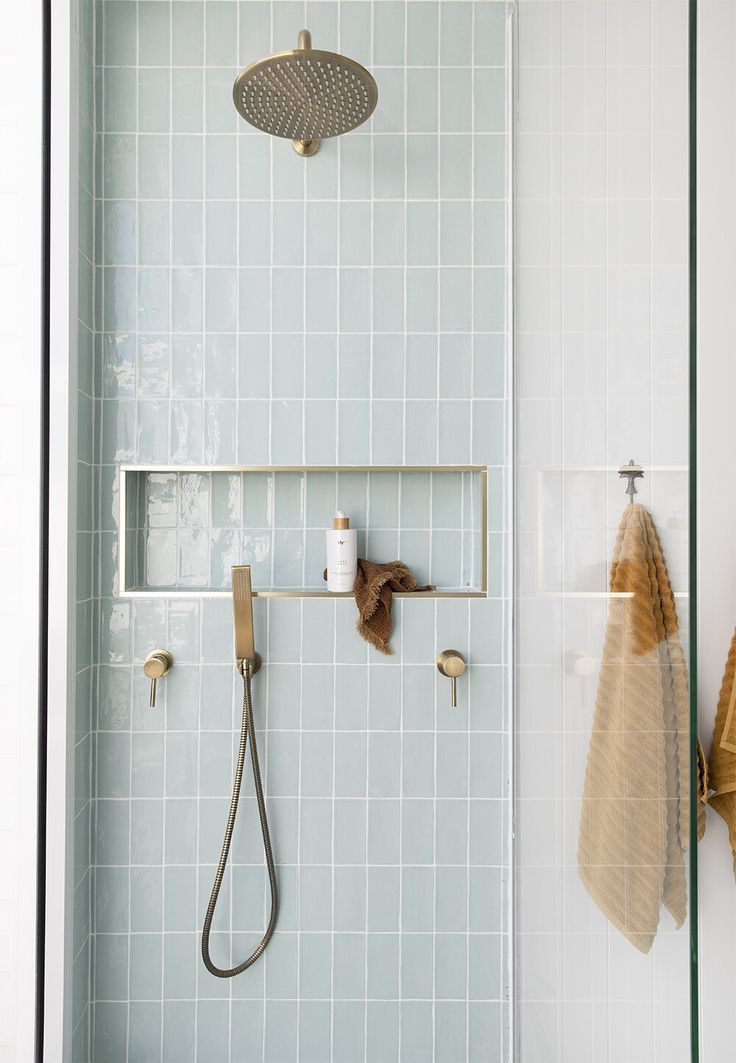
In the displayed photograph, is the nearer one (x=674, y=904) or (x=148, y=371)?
(x=674, y=904)

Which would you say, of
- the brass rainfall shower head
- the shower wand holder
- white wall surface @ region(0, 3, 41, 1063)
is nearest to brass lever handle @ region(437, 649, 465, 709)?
the shower wand holder

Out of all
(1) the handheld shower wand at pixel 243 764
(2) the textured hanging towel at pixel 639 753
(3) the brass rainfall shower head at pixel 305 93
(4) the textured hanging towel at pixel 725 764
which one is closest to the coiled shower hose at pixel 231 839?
(1) the handheld shower wand at pixel 243 764

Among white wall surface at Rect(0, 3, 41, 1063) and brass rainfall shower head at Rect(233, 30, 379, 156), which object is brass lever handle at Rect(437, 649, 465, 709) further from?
brass rainfall shower head at Rect(233, 30, 379, 156)

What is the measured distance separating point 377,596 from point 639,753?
68 centimetres

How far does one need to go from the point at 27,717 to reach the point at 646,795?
3.31 feet

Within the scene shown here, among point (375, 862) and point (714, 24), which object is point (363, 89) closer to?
point (714, 24)

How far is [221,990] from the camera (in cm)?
131

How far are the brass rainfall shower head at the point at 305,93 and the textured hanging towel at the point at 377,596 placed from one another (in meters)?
0.76

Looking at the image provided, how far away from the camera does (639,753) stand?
0.62 m

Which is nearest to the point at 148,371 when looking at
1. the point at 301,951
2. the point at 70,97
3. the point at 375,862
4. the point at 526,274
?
the point at 70,97

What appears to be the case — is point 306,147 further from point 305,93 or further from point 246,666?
point 246,666

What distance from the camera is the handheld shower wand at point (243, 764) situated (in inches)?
48.6

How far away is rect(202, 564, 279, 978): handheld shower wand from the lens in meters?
1.24

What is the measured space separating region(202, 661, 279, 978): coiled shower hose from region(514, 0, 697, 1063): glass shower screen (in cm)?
46
